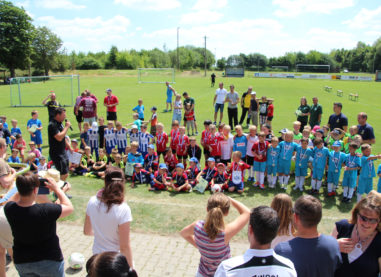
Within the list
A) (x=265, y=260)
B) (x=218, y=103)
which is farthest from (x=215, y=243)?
(x=218, y=103)

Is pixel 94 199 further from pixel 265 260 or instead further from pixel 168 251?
pixel 168 251

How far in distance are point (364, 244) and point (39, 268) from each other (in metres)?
3.30

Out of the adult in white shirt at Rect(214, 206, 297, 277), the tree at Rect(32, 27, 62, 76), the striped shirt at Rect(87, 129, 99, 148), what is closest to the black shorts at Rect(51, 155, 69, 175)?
the striped shirt at Rect(87, 129, 99, 148)

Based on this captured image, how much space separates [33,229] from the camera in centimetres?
293

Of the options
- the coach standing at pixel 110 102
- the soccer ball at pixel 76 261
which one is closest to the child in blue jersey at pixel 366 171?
the soccer ball at pixel 76 261

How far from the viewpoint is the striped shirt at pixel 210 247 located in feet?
9.38

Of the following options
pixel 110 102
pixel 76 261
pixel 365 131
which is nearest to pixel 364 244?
pixel 76 261

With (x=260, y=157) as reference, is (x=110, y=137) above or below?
above

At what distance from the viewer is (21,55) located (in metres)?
53.3

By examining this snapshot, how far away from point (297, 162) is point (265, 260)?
6111 millimetres

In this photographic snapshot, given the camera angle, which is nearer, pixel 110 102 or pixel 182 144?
pixel 182 144

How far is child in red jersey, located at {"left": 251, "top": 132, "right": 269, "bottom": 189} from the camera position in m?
8.09

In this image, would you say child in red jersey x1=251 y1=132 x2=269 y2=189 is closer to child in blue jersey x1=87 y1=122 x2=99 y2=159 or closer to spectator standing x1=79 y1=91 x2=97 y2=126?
child in blue jersey x1=87 y1=122 x2=99 y2=159

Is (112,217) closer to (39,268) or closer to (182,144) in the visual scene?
(39,268)
